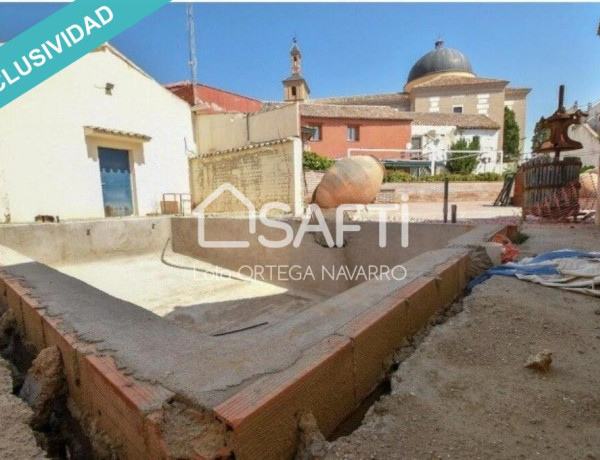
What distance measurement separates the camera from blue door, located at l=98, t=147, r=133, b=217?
34.7 ft

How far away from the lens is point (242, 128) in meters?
12.4

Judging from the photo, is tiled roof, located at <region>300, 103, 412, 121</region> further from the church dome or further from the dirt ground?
the dirt ground

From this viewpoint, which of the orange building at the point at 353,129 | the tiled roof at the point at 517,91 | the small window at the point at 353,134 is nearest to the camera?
the orange building at the point at 353,129

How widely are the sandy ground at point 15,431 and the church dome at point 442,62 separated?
39.1 metres

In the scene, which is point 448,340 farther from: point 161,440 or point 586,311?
point 161,440

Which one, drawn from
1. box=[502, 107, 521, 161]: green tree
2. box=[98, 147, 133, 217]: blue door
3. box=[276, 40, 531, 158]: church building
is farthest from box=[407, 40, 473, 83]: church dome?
box=[98, 147, 133, 217]: blue door

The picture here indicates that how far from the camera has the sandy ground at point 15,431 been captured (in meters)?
1.24

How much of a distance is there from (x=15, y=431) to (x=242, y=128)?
39.4ft

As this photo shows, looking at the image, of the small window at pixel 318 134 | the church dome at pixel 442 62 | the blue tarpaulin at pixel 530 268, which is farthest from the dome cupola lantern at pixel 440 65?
the blue tarpaulin at pixel 530 268

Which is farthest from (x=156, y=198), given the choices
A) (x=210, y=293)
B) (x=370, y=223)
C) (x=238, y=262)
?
(x=370, y=223)

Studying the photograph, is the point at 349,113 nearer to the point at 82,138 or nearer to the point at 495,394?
the point at 82,138

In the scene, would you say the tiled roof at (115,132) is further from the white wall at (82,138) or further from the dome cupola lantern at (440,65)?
the dome cupola lantern at (440,65)

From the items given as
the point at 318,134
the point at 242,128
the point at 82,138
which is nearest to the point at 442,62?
the point at 318,134

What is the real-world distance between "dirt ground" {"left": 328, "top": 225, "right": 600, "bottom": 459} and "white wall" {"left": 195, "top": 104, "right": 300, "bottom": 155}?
9561 millimetres
